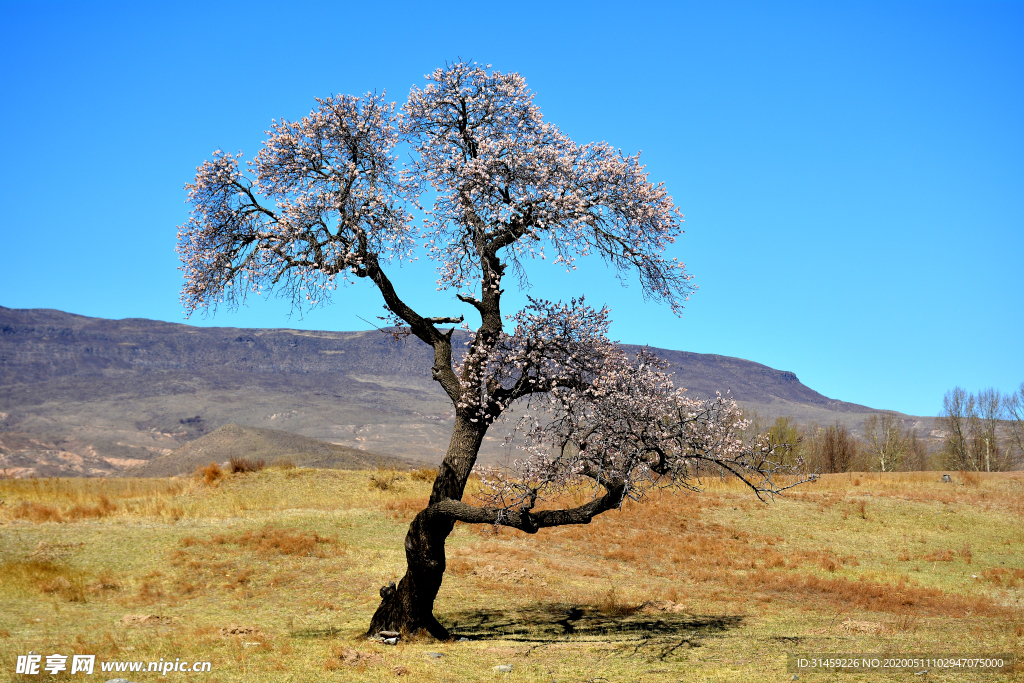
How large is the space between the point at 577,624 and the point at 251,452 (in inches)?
3751

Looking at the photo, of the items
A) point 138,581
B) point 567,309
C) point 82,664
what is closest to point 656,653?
point 567,309

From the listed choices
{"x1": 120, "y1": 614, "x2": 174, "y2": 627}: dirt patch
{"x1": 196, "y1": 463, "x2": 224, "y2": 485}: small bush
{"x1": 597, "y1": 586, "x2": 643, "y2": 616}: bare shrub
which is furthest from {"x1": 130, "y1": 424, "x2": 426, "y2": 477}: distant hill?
{"x1": 120, "y1": 614, "x2": 174, "y2": 627}: dirt patch

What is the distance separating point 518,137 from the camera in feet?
53.1

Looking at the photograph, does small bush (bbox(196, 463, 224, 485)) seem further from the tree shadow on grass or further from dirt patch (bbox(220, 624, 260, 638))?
dirt patch (bbox(220, 624, 260, 638))

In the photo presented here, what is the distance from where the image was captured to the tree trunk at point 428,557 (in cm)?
1523

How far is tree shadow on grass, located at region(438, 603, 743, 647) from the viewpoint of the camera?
15820mm

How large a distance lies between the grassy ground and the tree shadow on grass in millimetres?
100

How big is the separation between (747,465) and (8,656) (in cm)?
1321

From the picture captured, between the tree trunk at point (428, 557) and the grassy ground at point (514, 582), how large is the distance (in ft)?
1.92

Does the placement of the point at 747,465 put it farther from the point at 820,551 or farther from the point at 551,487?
the point at 820,551

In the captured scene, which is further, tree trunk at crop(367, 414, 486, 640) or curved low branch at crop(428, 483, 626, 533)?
tree trunk at crop(367, 414, 486, 640)

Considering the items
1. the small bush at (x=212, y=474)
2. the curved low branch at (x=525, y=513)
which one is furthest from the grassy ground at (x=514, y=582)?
the curved low branch at (x=525, y=513)

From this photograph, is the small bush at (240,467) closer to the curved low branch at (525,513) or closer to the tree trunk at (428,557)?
the tree trunk at (428,557)

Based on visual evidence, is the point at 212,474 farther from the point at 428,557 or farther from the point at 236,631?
the point at 428,557
